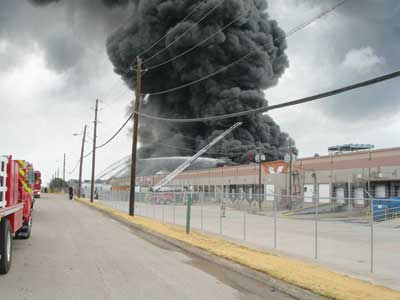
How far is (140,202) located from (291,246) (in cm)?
1916

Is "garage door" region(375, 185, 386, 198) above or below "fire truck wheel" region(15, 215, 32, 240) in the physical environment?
above

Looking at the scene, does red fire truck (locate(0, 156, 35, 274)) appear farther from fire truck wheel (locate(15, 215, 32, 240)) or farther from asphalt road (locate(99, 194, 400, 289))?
asphalt road (locate(99, 194, 400, 289))

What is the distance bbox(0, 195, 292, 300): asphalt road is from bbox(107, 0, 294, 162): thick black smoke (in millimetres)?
52949

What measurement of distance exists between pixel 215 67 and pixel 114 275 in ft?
220

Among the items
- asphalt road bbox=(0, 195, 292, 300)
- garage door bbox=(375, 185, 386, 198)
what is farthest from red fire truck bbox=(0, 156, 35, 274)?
garage door bbox=(375, 185, 386, 198)

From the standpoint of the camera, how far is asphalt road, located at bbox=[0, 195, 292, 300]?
693 cm

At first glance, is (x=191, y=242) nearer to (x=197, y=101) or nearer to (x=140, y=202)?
(x=140, y=202)

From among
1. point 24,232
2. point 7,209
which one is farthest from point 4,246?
point 24,232

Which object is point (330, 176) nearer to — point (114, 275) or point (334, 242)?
point (334, 242)

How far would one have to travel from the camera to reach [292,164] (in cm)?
4428

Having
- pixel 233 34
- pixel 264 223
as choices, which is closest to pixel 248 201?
pixel 264 223

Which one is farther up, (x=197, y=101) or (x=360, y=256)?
(x=197, y=101)

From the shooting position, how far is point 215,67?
241 feet

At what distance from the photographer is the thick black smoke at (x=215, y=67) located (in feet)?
220
